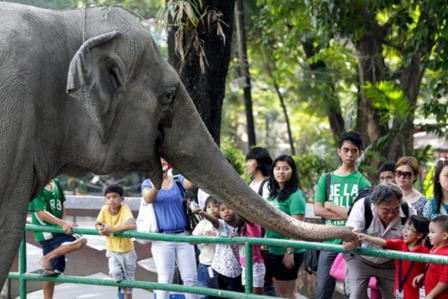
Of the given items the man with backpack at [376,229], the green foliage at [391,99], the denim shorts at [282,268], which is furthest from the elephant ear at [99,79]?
the green foliage at [391,99]

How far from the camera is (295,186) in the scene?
27.5ft

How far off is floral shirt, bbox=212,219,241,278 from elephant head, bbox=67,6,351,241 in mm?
3051

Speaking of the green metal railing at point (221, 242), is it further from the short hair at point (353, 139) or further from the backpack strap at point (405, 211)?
the short hair at point (353, 139)

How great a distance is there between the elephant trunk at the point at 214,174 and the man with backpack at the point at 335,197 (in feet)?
9.31

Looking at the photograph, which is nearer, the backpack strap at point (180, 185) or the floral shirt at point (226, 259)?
the floral shirt at point (226, 259)

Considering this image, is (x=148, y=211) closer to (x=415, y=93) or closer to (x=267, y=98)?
(x=415, y=93)

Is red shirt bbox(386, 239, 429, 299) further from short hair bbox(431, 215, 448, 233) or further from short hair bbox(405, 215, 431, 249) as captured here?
short hair bbox(431, 215, 448, 233)

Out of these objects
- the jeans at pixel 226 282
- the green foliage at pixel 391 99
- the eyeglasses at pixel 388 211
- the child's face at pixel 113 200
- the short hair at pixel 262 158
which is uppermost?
the green foliage at pixel 391 99

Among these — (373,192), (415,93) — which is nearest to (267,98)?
(415,93)

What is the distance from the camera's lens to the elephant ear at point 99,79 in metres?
4.70

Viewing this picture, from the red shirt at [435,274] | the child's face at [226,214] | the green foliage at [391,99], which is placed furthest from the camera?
the green foliage at [391,99]

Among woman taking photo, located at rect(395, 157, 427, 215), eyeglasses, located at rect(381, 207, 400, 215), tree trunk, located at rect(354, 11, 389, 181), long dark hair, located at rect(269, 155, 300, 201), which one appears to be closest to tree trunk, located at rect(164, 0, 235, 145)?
long dark hair, located at rect(269, 155, 300, 201)

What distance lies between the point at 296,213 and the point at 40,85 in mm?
3832

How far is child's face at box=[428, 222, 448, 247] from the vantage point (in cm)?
662
